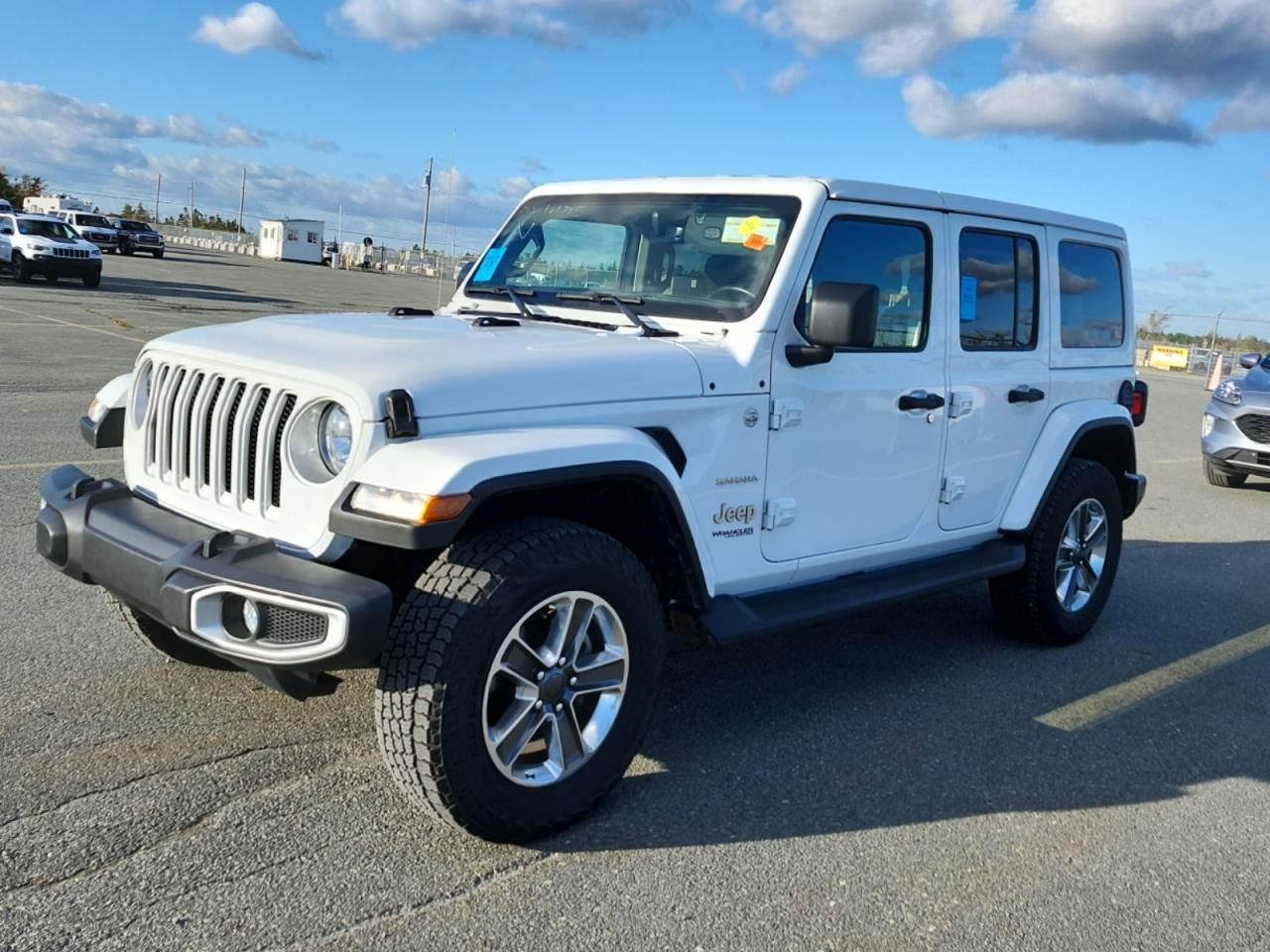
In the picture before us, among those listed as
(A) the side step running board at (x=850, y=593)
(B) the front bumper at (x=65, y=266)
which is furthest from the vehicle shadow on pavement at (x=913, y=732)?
(B) the front bumper at (x=65, y=266)

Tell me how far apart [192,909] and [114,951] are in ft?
0.70

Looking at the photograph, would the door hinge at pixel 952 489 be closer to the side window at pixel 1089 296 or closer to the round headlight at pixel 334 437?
the side window at pixel 1089 296

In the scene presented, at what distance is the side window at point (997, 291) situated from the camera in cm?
484

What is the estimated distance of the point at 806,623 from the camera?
3.97m

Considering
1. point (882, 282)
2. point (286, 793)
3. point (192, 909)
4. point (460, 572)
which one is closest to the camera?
point (192, 909)

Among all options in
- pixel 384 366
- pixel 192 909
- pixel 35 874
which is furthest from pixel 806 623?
pixel 35 874

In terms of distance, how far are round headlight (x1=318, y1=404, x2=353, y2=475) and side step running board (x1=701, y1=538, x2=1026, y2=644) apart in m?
1.27

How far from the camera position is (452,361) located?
3266 millimetres

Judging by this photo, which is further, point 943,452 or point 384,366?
point 943,452

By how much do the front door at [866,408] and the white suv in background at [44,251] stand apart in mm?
25870

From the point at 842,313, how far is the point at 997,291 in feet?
5.18

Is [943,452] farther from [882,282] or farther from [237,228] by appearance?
[237,228]

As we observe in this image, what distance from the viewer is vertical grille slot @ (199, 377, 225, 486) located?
11.4 feet

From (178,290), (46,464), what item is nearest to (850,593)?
(46,464)
